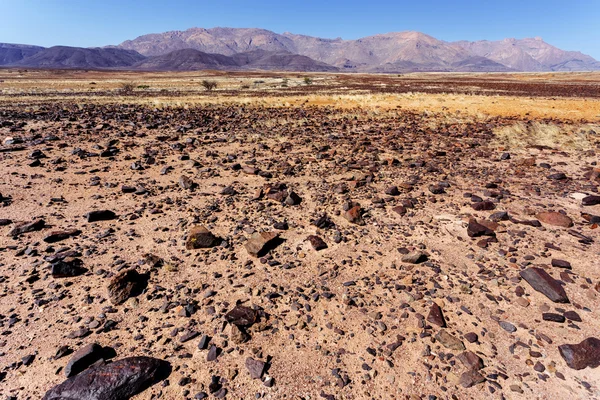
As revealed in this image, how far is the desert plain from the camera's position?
4.32 metres

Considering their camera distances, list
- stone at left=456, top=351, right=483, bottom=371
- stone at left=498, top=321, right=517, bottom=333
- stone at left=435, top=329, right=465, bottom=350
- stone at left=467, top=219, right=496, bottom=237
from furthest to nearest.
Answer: stone at left=467, top=219, right=496, bottom=237 → stone at left=498, top=321, right=517, bottom=333 → stone at left=435, top=329, right=465, bottom=350 → stone at left=456, top=351, right=483, bottom=371

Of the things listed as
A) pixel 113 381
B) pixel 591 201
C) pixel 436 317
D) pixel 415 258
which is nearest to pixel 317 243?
pixel 415 258

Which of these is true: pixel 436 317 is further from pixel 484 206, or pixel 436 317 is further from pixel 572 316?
pixel 484 206

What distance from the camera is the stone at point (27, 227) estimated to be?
24.2 ft

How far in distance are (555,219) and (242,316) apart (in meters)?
7.93

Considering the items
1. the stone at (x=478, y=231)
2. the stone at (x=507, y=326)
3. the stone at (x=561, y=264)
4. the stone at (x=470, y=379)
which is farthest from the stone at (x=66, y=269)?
the stone at (x=561, y=264)

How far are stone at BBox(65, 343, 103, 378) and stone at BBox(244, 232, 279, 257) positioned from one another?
3.13 meters

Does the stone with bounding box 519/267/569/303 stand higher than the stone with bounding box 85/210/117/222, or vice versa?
the stone with bounding box 85/210/117/222

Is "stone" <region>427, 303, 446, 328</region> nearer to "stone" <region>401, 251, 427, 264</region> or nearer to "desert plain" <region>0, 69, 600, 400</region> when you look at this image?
"desert plain" <region>0, 69, 600, 400</region>

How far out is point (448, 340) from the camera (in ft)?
15.7

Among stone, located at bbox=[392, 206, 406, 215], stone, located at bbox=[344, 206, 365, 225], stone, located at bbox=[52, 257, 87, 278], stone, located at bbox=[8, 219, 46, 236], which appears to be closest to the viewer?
stone, located at bbox=[52, 257, 87, 278]

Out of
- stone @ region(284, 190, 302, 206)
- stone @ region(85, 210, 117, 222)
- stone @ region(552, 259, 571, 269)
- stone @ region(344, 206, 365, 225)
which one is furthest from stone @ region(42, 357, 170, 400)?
stone @ region(552, 259, 571, 269)

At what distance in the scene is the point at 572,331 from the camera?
4.92 meters

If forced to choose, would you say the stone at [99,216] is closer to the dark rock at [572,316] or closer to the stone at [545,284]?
the stone at [545,284]
